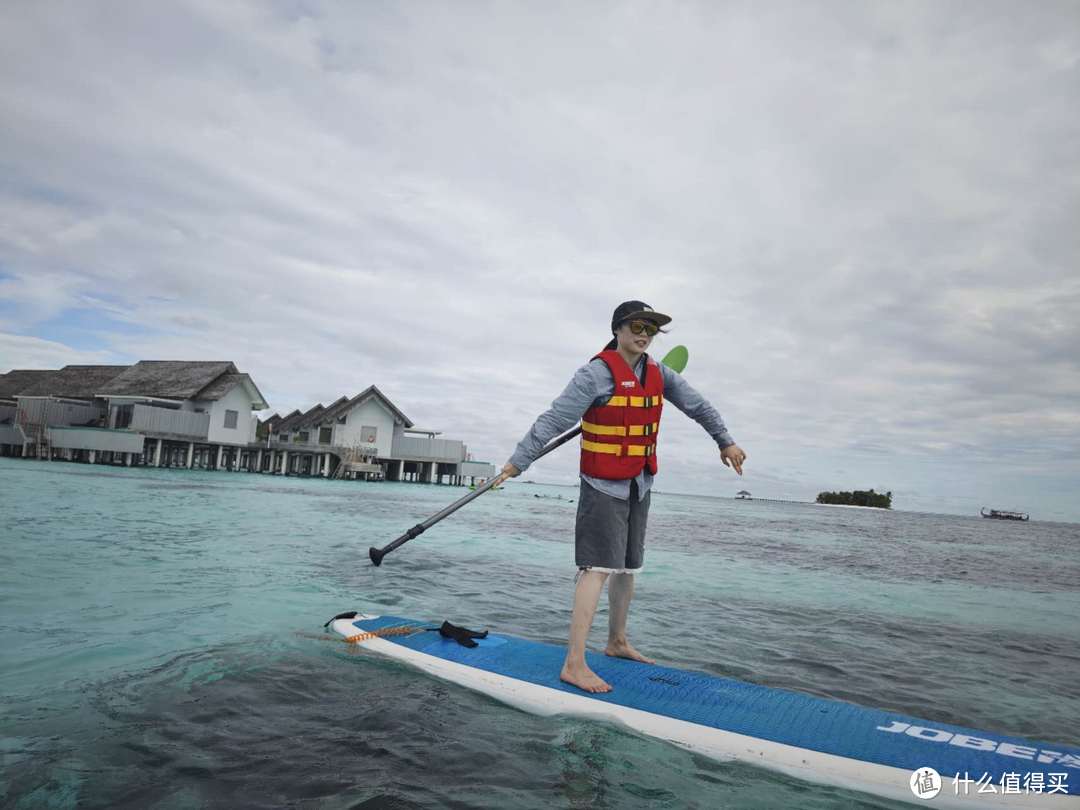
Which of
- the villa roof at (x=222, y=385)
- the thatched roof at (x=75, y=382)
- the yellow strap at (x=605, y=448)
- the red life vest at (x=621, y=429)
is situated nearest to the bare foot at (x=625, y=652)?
the red life vest at (x=621, y=429)

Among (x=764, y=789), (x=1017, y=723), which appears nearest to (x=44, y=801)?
(x=764, y=789)

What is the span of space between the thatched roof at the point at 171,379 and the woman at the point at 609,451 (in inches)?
1666

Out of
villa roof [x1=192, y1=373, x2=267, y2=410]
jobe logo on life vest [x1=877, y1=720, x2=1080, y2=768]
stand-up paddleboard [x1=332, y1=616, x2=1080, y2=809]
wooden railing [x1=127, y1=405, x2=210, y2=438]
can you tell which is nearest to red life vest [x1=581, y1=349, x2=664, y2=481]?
stand-up paddleboard [x1=332, y1=616, x2=1080, y2=809]

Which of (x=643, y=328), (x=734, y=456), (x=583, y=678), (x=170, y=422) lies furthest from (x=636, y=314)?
(x=170, y=422)

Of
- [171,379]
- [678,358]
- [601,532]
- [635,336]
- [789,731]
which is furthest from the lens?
[171,379]

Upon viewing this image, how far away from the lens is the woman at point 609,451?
3.78 meters

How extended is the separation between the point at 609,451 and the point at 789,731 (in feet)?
5.58

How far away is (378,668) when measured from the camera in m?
4.24

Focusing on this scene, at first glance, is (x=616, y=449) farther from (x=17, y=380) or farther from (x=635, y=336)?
(x=17, y=380)

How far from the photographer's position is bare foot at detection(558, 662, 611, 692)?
11.9 feet

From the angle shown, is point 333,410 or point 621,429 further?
point 333,410

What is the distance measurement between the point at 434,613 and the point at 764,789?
162 inches

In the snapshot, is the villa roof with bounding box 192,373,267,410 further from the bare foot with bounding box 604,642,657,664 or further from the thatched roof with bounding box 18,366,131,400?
the bare foot with bounding box 604,642,657,664

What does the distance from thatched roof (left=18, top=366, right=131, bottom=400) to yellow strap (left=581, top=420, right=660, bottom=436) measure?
47.9 meters
